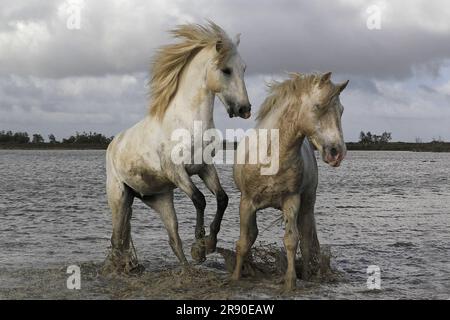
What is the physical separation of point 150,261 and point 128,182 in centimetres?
237

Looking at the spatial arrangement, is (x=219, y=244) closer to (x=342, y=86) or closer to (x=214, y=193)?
(x=214, y=193)

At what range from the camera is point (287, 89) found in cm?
703

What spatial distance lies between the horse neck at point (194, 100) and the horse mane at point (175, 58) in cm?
10

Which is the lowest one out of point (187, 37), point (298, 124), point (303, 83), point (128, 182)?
point (128, 182)

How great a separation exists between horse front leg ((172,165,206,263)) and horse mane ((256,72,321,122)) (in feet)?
3.86

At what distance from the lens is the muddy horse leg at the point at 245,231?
7078 millimetres

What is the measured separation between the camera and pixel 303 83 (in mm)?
6844

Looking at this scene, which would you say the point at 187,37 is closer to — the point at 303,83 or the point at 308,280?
the point at 303,83

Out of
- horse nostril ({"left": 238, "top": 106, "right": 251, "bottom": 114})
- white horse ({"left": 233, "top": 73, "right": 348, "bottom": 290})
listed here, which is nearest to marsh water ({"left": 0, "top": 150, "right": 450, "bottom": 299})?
white horse ({"left": 233, "top": 73, "right": 348, "bottom": 290})

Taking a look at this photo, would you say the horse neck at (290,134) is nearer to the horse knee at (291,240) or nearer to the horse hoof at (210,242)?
the horse knee at (291,240)

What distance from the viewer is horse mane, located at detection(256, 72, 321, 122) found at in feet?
22.3

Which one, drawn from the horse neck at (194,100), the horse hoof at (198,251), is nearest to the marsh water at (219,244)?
the horse hoof at (198,251)
